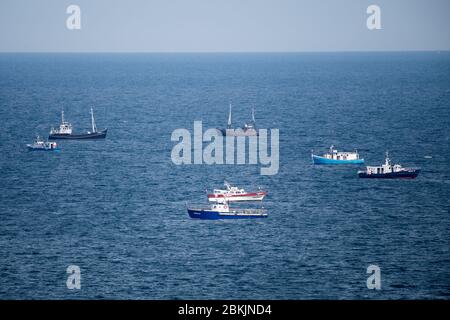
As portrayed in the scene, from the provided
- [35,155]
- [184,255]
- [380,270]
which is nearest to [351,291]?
[380,270]

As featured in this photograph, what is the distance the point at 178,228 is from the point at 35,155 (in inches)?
3106

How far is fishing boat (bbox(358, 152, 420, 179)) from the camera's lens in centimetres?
15162

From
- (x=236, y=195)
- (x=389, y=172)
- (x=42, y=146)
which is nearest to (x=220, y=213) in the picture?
(x=236, y=195)

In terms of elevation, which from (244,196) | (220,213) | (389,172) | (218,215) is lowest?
(218,215)

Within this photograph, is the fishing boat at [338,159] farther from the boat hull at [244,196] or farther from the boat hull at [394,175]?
the boat hull at [244,196]

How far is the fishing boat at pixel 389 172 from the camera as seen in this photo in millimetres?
151625

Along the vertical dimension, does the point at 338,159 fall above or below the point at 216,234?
above

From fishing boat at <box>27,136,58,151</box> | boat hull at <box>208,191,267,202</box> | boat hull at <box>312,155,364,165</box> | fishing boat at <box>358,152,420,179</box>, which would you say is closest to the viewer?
boat hull at <box>208,191,267,202</box>

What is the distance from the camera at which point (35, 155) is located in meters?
186

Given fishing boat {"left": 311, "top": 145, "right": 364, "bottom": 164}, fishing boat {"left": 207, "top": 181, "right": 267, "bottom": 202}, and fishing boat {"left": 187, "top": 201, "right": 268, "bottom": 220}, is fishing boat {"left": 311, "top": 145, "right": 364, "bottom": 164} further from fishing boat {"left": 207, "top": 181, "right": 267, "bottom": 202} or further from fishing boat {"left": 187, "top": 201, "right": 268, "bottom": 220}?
fishing boat {"left": 187, "top": 201, "right": 268, "bottom": 220}

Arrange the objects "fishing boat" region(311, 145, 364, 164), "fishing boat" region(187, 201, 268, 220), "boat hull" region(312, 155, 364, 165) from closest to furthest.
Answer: "fishing boat" region(187, 201, 268, 220) < "boat hull" region(312, 155, 364, 165) < "fishing boat" region(311, 145, 364, 164)

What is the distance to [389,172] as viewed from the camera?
15288 centimetres

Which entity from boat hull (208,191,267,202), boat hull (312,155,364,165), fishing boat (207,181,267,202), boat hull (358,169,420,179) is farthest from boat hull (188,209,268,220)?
boat hull (312,155,364,165)

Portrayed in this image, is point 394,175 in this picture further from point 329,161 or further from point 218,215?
point 218,215
